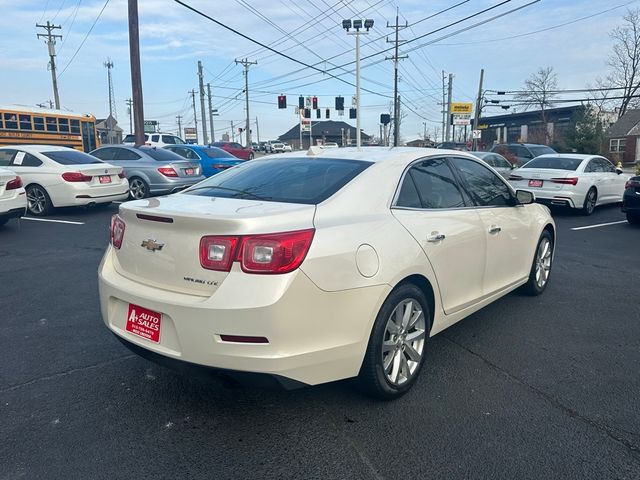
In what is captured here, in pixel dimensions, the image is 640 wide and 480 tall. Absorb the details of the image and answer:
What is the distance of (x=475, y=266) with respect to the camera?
395 cm

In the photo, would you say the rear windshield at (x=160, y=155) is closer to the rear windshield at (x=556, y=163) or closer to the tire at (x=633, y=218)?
the rear windshield at (x=556, y=163)

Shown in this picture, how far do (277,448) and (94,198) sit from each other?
367 inches

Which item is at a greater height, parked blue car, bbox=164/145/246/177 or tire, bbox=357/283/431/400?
parked blue car, bbox=164/145/246/177

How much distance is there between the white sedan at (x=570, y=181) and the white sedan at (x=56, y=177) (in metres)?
9.29

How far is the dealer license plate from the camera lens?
Answer: 2828mm

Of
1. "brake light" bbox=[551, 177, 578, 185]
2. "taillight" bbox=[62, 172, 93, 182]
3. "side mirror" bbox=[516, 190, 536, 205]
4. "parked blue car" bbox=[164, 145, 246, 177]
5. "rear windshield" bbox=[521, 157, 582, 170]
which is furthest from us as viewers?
"parked blue car" bbox=[164, 145, 246, 177]

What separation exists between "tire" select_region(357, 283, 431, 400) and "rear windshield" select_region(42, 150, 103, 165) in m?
9.54

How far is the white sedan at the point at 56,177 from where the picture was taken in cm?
1036

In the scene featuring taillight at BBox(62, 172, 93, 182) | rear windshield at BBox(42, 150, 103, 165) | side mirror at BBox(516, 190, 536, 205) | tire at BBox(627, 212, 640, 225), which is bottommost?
tire at BBox(627, 212, 640, 225)

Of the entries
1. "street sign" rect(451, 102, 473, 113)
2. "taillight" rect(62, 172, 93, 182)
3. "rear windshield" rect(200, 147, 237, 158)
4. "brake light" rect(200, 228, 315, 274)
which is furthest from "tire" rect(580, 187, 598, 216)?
"street sign" rect(451, 102, 473, 113)

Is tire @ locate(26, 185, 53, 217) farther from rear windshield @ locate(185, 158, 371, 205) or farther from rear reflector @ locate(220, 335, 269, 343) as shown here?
rear reflector @ locate(220, 335, 269, 343)

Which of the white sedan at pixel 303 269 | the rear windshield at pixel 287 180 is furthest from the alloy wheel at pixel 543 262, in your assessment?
the rear windshield at pixel 287 180

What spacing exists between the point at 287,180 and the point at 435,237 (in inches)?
42.7

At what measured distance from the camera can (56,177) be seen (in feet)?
33.9
